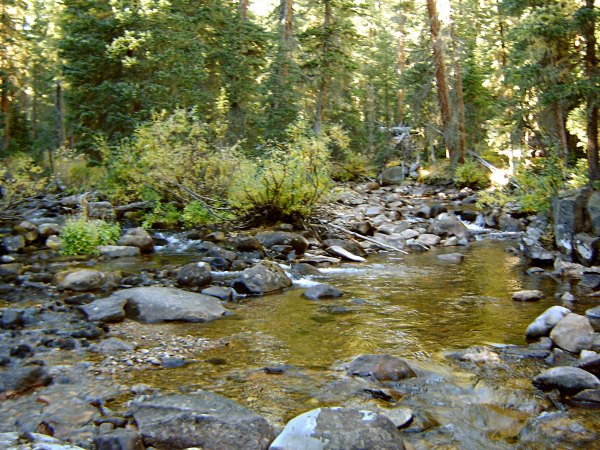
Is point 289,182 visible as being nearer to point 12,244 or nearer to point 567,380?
point 12,244

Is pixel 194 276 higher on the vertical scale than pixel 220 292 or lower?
higher

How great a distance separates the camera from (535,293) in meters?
7.98

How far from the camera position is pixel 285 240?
11938mm

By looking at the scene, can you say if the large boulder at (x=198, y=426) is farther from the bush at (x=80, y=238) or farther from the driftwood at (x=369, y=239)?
the driftwood at (x=369, y=239)

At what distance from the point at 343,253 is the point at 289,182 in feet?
7.72

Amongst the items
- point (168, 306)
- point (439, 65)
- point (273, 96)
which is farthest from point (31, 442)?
point (439, 65)

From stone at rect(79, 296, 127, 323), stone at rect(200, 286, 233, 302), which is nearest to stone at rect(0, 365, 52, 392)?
stone at rect(79, 296, 127, 323)

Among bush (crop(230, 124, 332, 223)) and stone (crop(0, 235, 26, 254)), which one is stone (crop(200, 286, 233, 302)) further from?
stone (crop(0, 235, 26, 254))

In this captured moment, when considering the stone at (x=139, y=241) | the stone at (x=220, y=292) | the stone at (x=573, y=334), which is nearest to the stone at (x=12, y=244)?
the stone at (x=139, y=241)

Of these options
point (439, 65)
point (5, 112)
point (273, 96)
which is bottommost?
point (5, 112)

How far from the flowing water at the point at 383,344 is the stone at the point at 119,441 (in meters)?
1.12

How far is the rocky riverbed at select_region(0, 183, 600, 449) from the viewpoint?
12.0ft

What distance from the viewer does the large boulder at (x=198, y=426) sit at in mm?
3518

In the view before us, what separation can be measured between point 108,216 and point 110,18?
9352 mm
